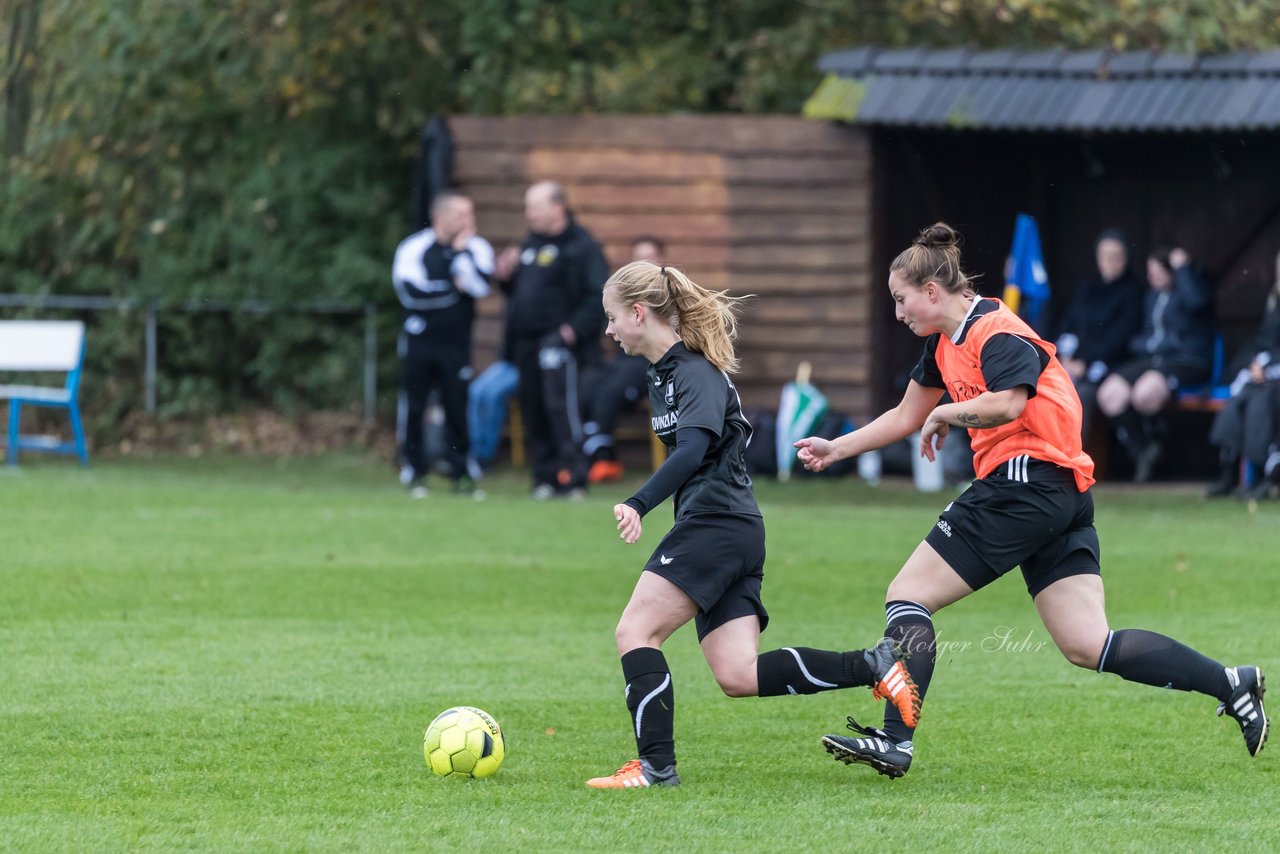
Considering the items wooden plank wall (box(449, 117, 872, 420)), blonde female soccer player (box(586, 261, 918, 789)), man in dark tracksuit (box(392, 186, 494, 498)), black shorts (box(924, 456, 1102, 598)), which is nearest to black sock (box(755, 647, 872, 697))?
blonde female soccer player (box(586, 261, 918, 789))

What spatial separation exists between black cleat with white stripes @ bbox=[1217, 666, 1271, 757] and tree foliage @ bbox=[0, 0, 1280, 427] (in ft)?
41.2

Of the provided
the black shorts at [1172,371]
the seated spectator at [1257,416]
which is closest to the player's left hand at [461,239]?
the black shorts at [1172,371]

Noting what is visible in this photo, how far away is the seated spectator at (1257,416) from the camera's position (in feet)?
45.6

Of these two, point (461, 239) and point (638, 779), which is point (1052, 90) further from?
point (638, 779)

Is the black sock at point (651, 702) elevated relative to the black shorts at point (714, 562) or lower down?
lower down

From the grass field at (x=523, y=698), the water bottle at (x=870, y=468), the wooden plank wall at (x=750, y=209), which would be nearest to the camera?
the grass field at (x=523, y=698)

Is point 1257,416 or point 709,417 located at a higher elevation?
point 709,417

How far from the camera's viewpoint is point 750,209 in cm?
1623

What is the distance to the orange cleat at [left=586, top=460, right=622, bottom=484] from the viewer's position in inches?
620

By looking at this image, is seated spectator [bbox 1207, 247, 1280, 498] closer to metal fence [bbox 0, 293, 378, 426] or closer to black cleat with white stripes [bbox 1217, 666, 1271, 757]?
metal fence [bbox 0, 293, 378, 426]

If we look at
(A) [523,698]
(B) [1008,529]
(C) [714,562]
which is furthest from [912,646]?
(A) [523,698]

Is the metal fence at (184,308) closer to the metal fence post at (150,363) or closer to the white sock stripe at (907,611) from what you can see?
the metal fence post at (150,363)

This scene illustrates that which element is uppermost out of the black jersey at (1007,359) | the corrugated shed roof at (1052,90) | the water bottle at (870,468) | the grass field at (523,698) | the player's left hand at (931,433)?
the corrugated shed roof at (1052,90)

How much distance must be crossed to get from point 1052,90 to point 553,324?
14.9ft
